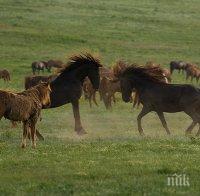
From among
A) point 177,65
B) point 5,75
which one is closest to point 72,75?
point 5,75

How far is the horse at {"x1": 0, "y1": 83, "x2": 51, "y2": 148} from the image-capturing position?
1440 cm

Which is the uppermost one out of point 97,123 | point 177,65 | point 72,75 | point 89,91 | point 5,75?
point 72,75

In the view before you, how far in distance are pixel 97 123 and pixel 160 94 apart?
4316mm

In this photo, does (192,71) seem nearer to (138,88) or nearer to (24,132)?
(138,88)

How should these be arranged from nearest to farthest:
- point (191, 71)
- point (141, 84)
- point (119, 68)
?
point (141, 84) < point (119, 68) < point (191, 71)

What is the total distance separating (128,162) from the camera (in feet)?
43.5

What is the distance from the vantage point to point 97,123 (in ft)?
76.8

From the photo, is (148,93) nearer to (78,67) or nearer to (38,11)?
(78,67)

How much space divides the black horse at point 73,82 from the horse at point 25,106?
12.7 ft

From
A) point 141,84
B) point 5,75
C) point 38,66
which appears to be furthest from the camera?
point 38,66

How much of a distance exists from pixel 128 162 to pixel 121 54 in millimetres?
36034

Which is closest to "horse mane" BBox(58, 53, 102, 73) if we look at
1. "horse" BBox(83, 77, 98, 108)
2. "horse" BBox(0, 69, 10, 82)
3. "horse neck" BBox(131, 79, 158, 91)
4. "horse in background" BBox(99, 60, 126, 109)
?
"horse neck" BBox(131, 79, 158, 91)

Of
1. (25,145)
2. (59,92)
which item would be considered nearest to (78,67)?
(59,92)

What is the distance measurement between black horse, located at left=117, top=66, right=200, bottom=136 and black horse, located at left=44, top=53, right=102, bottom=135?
3.58 ft
